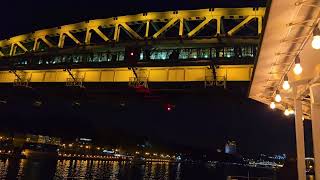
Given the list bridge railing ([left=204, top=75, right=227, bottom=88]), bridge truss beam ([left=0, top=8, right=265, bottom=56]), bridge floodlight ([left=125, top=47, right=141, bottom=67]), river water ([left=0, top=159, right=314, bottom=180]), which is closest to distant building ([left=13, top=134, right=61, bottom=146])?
river water ([left=0, top=159, right=314, bottom=180])

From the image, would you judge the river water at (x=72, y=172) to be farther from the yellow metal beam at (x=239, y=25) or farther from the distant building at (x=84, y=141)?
the distant building at (x=84, y=141)

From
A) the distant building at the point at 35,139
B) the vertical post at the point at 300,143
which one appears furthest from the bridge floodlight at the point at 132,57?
the distant building at the point at 35,139

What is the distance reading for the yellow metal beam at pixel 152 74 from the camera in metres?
38.9

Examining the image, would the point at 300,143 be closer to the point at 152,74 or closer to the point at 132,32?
the point at 152,74

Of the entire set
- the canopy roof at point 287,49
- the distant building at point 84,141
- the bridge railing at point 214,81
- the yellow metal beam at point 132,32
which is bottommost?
the canopy roof at point 287,49

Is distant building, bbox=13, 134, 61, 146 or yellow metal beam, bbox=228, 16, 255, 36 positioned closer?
yellow metal beam, bbox=228, 16, 255, 36

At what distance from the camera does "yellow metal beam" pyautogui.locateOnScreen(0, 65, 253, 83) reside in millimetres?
38906

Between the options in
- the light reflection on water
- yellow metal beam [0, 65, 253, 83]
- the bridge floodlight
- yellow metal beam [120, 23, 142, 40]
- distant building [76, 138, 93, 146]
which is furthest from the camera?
distant building [76, 138, 93, 146]

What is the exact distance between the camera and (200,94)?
4506cm

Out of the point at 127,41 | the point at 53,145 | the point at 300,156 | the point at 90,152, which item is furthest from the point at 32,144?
the point at 300,156

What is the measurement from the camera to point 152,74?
43.2 metres

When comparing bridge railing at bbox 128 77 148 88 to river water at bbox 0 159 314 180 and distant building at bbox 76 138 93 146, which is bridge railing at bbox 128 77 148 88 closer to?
river water at bbox 0 159 314 180

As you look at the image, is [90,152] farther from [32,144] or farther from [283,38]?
[283,38]

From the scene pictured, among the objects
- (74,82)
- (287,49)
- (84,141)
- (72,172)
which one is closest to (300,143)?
(287,49)
